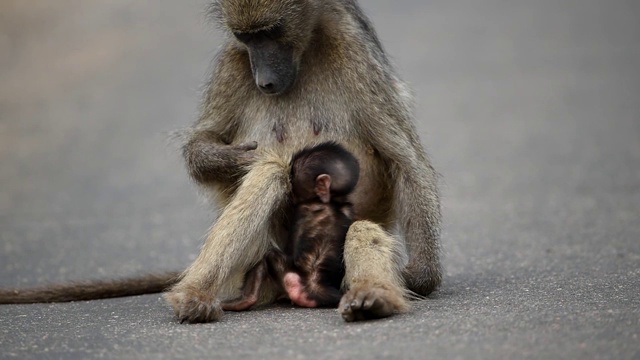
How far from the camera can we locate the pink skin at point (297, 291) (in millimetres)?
6785

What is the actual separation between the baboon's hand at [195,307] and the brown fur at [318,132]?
0.23 m

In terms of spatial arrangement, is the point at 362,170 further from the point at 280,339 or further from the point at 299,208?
the point at 280,339

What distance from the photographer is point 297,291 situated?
6.79 meters

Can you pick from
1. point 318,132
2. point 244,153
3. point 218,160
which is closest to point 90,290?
point 218,160

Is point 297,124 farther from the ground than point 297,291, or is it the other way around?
point 297,124

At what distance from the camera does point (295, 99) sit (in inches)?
286

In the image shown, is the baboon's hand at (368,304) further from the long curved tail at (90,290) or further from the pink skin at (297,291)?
the long curved tail at (90,290)

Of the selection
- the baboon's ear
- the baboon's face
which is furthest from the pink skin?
the baboon's face

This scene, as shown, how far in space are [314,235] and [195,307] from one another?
0.85 meters

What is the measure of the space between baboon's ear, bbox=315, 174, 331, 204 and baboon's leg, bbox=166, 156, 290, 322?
187 millimetres

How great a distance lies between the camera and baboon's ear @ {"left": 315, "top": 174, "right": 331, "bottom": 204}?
684 centimetres

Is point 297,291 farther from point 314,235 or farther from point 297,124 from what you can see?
point 297,124

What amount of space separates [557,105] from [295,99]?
390 inches

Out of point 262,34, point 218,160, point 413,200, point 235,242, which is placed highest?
point 262,34
